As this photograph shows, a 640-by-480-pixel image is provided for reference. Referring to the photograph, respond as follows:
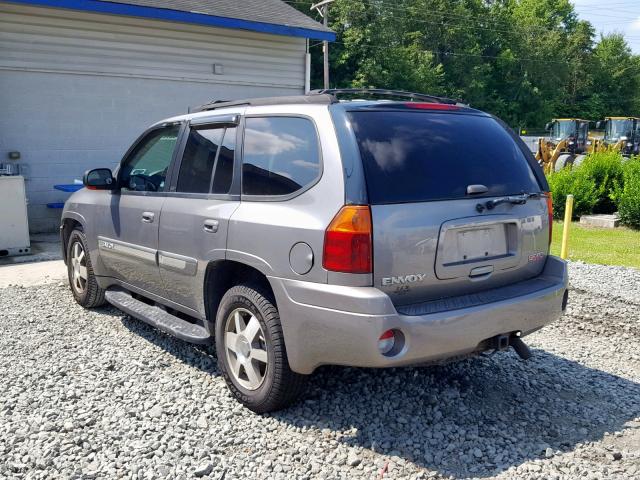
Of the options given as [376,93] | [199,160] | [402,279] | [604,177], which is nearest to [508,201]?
[402,279]

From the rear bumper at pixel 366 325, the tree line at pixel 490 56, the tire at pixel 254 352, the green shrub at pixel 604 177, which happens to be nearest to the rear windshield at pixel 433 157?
the rear bumper at pixel 366 325

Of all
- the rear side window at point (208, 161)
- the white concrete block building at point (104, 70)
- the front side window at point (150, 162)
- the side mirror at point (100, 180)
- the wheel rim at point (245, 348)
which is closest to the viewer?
the wheel rim at point (245, 348)

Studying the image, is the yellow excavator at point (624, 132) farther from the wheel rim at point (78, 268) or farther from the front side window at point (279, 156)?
the front side window at point (279, 156)

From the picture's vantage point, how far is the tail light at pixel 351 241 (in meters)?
3.20

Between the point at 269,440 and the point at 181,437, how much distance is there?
20.1 inches

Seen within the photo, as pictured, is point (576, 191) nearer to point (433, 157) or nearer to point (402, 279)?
point (433, 157)

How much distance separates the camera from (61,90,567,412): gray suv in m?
3.25

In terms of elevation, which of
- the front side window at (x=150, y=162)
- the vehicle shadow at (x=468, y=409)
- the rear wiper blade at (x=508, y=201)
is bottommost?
the vehicle shadow at (x=468, y=409)

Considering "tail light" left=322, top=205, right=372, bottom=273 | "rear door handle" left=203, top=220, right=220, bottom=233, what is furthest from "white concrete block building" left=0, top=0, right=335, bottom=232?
"tail light" left=322, top=205, right=372, bottom=273

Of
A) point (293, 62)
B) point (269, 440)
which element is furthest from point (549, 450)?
point (293, 62)

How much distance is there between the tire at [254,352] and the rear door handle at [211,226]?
16.7 inches

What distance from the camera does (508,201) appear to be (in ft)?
12.2

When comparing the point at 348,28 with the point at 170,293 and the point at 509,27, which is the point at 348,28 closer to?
the point at 509,27

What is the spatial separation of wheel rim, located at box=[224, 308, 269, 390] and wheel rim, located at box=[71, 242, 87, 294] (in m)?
2.55
